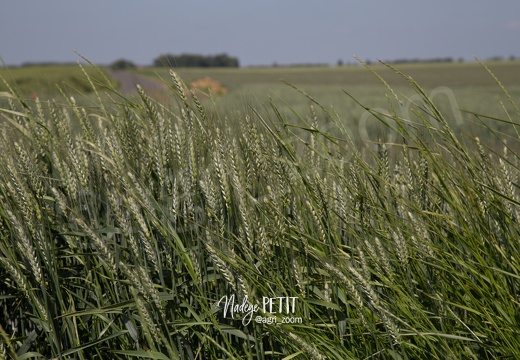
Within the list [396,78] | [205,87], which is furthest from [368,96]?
[396,78]

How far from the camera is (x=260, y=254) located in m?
1.87

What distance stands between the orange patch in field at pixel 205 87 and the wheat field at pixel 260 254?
0.32 meters

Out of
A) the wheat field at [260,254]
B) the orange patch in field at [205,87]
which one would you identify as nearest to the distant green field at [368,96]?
the orange patch in field at [205,87]

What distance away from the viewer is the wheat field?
1731 millimetres

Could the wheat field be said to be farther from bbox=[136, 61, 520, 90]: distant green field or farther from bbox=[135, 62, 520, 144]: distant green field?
bbox=[136, 61, 520, 90]: distant green field

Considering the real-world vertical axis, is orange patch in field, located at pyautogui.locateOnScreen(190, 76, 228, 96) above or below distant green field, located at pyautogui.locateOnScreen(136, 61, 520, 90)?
above

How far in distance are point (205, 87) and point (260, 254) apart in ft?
15.5

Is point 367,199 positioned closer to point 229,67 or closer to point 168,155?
point 168,155

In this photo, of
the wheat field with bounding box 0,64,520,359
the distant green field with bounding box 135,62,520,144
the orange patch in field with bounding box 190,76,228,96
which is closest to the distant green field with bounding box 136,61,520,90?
the distant green field with bounding box 135,62,520,144

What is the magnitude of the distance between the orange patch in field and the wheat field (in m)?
0.32

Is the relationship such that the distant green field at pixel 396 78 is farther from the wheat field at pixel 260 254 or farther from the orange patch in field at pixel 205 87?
the wheat field at pixel 260 254

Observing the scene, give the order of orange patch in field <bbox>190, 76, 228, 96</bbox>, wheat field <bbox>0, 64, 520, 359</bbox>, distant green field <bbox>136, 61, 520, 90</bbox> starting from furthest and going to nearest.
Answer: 1. distant green field <bbox>136, 61, 520, 90</bbox>
2. orange patch in field <bbox>190, 76, 228, 96</bbox>
3. wheat field <bbox>0, 64, 520, 359</bbox>

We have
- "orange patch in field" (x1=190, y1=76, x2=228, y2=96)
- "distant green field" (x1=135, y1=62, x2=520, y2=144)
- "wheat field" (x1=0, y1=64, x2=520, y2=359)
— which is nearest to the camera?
"wheat field" (x1=0, y1=64, x2=520, y2=359)

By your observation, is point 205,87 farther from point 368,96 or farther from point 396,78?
point 396,78
